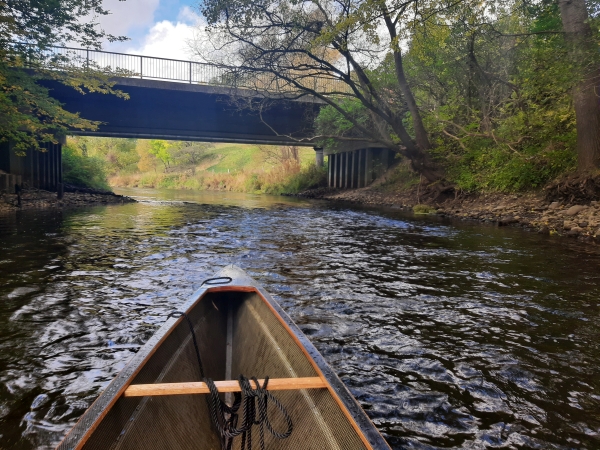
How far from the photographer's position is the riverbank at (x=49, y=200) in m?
17.6

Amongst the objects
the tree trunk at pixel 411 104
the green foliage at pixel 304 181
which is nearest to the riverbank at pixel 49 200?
the green foliage at pixel 304 181

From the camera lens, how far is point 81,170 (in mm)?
29344

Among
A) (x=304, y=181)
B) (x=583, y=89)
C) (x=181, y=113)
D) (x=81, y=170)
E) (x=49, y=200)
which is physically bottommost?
(x=49, y=200)

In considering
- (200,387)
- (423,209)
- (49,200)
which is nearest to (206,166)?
(49,200)

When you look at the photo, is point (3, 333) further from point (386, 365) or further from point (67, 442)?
point (386, 365)

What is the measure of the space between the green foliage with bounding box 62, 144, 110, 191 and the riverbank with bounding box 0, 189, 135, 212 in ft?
13.5

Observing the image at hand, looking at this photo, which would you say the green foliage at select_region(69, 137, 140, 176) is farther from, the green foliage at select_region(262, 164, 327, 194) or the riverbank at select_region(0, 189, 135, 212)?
the riverbank at select_region(0, 189, 135, 212)

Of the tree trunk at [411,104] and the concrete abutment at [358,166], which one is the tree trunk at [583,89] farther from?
the concrete abutment at [358,166]

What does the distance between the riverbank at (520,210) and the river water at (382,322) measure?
1.40 m

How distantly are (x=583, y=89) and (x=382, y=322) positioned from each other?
10.1 metres

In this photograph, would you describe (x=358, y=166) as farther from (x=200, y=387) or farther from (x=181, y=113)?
(x=200, y=387)

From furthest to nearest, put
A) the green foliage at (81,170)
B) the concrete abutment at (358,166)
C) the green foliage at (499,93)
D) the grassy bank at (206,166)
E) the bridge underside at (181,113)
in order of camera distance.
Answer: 1. the grassy bank at (206,166)
2. the concrete abutment at (358,166)
3. the green foliage at (81,170)
4. the bridge underside at (181,113)
5. the green foliage at (499,93)

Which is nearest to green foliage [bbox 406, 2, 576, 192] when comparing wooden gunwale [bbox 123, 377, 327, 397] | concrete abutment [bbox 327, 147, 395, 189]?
concrete abutment [bbox 327, 147, 395, 189]

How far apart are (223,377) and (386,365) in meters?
1.47
